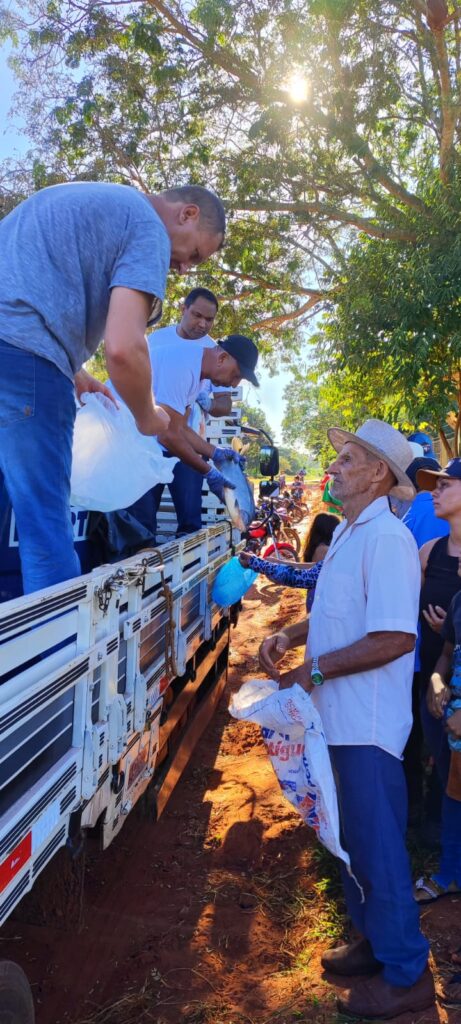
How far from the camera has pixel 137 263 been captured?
200cm

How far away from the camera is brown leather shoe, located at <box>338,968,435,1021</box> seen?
235 cm

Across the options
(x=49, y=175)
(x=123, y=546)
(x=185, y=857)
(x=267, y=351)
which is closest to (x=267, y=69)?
(x=49, y=175)

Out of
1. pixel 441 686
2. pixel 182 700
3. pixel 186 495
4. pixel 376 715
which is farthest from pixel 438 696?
pixel 186 495

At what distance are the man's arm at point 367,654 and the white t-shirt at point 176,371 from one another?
2.05m

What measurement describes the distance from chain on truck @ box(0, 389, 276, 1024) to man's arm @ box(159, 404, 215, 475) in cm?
70

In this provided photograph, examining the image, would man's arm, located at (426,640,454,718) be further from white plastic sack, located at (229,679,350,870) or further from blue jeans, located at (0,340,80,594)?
blue jeans, located at (0,340,80,594)

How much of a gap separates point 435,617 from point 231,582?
4.26ft

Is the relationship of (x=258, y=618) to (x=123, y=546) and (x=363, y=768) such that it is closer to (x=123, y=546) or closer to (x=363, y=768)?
(x=123, y=546)

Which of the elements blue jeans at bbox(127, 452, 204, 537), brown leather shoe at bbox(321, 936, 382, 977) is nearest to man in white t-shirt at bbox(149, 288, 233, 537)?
blue jeans at bbox(127, 452, 204, 537)

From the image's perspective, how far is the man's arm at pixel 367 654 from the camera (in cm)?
226

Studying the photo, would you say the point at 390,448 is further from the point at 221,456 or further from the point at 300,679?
the point at 221,456

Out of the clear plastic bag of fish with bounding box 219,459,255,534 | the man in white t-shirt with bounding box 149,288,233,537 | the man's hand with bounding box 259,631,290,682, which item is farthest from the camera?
the clear plastic bag of fish with bounding box 219,459,255,534

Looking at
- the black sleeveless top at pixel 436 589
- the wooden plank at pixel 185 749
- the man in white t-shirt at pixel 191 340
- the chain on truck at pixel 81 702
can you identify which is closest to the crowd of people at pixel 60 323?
the chain on truck at pixel 81 702

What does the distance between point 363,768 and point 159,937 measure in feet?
3.72
